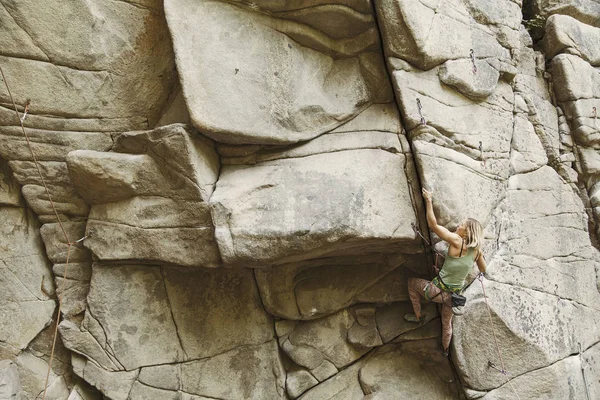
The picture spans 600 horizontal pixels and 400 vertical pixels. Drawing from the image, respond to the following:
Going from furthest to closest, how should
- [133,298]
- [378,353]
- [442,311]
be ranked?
[378,353] < [133,298] < [442,311]

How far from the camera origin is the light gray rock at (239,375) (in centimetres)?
472

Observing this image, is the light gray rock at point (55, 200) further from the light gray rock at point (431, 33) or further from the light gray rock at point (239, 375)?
the light gray rock at point (431, 33)

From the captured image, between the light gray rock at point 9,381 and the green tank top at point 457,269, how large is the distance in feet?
14.1

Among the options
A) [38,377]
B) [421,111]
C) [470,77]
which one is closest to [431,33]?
[470,77]

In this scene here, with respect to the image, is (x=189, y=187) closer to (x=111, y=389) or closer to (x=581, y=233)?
(x=111, y=389)

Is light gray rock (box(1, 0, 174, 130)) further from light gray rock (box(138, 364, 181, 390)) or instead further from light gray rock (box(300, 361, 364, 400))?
light gray rock (box(300, 361, 364, 400))

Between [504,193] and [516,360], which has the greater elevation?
[504,193]

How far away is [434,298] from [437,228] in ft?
2.49

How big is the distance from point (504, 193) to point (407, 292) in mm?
1465

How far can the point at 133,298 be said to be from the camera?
460cm

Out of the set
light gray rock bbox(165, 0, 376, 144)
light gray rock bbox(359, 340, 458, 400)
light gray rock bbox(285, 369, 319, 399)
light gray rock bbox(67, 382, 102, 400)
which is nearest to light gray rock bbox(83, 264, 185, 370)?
light gray rock bbox(67, 382, 102, 400)

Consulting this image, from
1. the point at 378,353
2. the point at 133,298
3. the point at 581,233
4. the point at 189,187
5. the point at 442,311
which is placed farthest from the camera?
the point at 581,233

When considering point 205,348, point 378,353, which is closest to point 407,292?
point 378,353

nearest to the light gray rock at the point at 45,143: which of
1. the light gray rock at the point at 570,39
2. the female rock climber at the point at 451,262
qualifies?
the female rock climber at the point at 451,262
